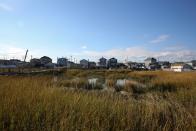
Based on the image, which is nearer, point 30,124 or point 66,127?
point 66,127

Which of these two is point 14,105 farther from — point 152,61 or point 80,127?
point 152,61

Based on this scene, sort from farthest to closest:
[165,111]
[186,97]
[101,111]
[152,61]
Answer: [152,61], [186,97], [165,111], [101,111]

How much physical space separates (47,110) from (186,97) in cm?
603

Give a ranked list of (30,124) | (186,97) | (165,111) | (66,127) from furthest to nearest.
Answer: (186,97)
(165,111)
(30,124)
(66,127)

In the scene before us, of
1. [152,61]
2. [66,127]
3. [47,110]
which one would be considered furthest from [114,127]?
[152,61]

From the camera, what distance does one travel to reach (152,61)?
122188 mm

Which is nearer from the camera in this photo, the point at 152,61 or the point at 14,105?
the point at 14,105

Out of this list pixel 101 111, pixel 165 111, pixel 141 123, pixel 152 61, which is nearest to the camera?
pixel 141 123

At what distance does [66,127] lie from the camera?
338 cm

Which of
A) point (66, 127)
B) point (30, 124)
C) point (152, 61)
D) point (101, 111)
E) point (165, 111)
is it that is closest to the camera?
point (66, 127)

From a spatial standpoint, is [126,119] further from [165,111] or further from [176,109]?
[176,109]

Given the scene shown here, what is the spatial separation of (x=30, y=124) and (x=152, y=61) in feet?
402

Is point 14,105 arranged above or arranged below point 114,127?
above

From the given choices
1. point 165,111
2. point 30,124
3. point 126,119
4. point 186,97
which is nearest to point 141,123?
point 126,119
